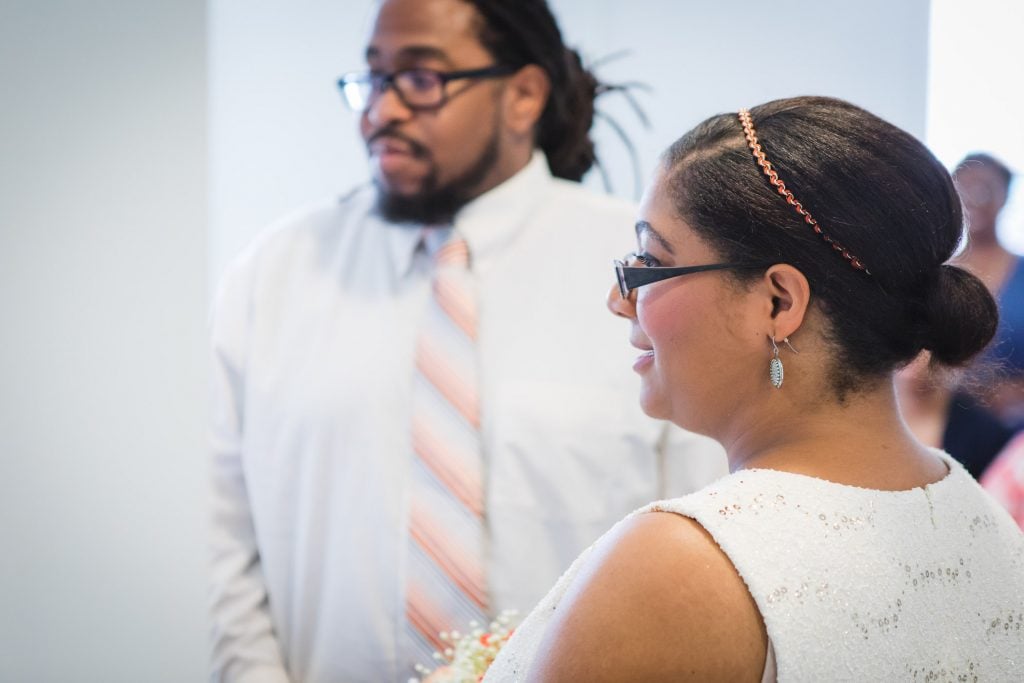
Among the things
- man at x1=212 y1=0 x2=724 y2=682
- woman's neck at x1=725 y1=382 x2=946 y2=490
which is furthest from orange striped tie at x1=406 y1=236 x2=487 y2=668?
woman's neck at x1=725 y1=382 x2=946 y2=490

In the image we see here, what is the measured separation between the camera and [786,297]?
3.76 ft

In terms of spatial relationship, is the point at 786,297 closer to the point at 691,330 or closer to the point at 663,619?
the point at 691,330

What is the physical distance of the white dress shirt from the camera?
6.78 feet

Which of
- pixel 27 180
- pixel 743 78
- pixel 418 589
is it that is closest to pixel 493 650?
pixel 418 589

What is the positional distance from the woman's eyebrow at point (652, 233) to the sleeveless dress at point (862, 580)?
11.0 inches

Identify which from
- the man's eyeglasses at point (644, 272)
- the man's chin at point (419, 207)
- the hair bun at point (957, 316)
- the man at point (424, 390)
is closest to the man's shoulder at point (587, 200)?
the man at point (424, 390)

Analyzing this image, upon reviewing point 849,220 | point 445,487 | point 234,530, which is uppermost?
point 849,220

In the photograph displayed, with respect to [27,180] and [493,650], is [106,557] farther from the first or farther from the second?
[493,650]

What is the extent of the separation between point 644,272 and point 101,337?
1.97ft

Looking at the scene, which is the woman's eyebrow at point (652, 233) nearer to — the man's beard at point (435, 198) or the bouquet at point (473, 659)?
the bouquet at point (473, 659)

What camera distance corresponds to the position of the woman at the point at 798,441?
96 cm

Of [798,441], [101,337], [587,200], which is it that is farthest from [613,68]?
[101,337]

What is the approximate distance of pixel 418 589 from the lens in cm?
201

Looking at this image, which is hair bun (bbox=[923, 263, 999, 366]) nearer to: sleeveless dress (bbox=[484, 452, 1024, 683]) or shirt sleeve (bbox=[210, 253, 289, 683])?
sleeveless dress (bbox=[484, 452, 1024, 683])
